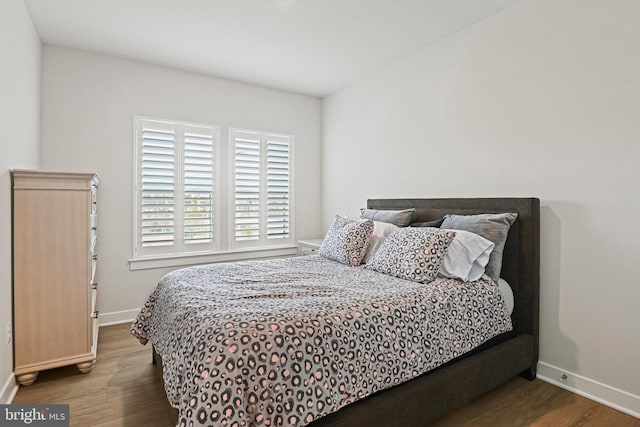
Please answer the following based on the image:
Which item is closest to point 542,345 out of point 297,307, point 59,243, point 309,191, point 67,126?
point 297,307

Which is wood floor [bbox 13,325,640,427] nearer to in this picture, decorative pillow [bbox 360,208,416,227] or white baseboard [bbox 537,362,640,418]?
white baseboard [bbox 537,362,640,418]

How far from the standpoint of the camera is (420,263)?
2201mm

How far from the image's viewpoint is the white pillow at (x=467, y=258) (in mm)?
2240

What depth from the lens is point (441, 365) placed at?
73.6 inches

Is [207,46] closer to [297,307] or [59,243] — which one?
[59,243]

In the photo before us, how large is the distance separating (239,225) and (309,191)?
107cm

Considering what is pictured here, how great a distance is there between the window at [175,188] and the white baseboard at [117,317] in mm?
602

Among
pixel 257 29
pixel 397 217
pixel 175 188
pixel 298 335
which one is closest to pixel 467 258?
pixel 397 217

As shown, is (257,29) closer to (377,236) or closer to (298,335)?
(377,236)

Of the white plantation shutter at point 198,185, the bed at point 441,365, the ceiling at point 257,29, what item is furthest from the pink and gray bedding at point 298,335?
the ceiling at point 257,29

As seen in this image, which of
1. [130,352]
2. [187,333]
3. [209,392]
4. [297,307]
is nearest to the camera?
[209,392]

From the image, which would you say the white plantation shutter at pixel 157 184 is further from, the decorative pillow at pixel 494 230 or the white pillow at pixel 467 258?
the decorative pillow at pixel 494 230

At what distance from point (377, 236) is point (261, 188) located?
1.88 metres

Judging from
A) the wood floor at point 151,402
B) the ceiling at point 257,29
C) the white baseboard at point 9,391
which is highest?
the ceiling at point 257,29
